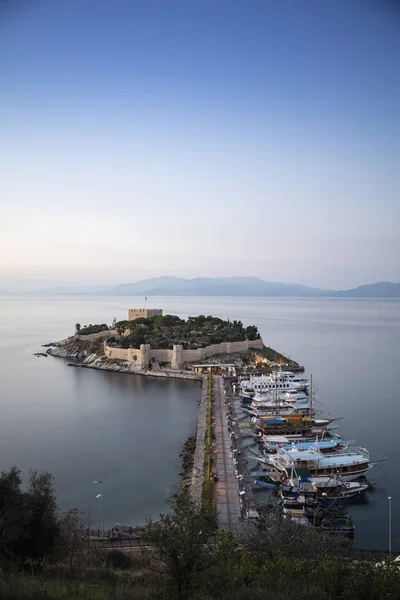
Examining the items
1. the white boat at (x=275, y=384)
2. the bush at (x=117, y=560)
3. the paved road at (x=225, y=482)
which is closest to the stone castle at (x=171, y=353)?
the white boat at (x=275, y=384)

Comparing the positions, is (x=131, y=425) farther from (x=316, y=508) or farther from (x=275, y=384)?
(x=316, y=508)

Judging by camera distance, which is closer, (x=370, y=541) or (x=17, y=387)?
(x=370, y=541)

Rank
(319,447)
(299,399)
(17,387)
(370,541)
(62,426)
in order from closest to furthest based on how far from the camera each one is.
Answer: (370,541)
(319,447)
(62,426)
(299,399)
(17,387)

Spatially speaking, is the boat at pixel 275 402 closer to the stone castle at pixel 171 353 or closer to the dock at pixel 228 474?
the dock at pixel 228 474

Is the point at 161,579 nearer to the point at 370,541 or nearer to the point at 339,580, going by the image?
the point at 339,580

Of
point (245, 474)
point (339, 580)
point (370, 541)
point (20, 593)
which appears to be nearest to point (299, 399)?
point (245, 474)

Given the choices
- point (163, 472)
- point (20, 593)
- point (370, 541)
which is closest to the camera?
point (20, 593)
